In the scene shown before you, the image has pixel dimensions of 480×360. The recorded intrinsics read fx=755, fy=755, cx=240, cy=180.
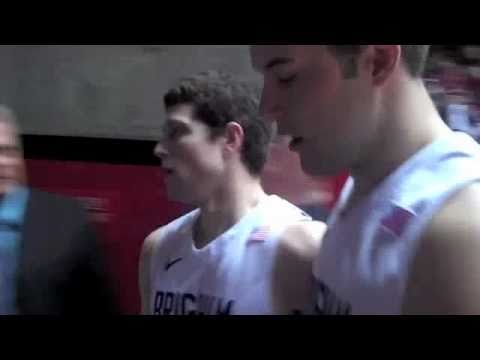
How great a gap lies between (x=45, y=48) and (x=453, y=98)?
1.01 meters

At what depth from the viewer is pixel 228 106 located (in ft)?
6.26

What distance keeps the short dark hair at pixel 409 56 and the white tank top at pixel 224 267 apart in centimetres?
55

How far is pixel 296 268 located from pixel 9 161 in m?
0.74

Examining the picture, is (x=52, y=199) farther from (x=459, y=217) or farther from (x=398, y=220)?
(x=459, y=217)

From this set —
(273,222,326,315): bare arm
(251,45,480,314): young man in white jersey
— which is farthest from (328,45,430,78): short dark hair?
(273,222,326,315): bare arm

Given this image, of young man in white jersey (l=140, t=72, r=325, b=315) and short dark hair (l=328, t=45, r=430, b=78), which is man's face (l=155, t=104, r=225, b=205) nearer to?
young man in white jersey (l=140, t=72, r=325, b=315)

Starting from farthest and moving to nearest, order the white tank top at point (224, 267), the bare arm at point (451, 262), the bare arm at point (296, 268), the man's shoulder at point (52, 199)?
the man's shoulder at point (52, 199)
the white tank top at point (224, 267)
the bare arm at point (296, 268)
the bare arm at point (451, 262)

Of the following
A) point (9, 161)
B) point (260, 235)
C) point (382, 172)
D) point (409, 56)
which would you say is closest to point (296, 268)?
point (260, 235)

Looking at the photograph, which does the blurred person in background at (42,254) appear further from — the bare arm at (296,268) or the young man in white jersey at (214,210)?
the bare arm at (296,268)

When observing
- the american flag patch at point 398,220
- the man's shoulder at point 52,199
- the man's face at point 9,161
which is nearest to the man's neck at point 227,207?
the man's shoulder at point 52,199

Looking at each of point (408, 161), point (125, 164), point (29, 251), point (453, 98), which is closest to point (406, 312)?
point (408, 161)

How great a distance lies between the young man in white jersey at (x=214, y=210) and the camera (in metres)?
1.74
